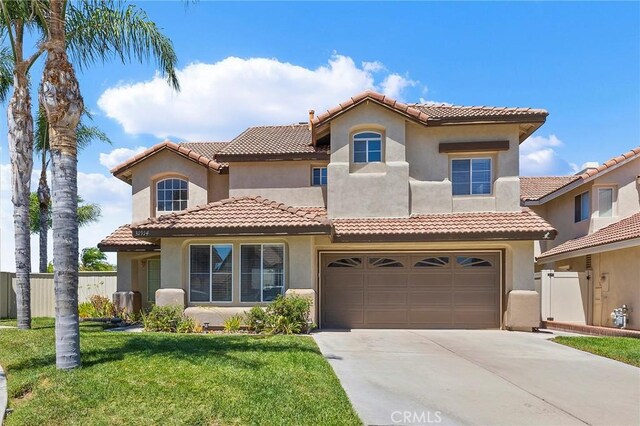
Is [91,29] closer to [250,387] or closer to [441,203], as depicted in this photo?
[250,387]

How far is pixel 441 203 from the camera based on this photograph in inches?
611

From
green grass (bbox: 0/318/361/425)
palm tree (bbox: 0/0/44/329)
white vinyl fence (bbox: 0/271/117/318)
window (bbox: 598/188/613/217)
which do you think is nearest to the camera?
green grass (bbox: 0/318/361/425)

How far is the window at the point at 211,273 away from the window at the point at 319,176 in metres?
4.33

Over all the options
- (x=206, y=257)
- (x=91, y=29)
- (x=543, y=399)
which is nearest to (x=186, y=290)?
(x=206, y=257)

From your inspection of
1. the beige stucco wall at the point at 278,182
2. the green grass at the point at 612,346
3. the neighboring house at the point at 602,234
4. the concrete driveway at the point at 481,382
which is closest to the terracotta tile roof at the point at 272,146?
the beige stucco wall at the point at 278,182

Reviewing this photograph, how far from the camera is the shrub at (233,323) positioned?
13.3m

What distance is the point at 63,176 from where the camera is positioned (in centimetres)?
793

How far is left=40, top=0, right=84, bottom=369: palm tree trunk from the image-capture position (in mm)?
7679

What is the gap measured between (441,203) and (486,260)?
2.28m

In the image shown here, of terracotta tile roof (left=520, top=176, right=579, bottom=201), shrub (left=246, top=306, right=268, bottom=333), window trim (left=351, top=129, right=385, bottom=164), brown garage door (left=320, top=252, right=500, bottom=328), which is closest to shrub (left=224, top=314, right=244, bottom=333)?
shrub (left=246, top=306, right=268, bottom=333)

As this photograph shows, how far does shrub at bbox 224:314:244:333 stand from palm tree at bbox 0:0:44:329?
525 cm

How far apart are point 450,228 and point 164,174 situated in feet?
34.1

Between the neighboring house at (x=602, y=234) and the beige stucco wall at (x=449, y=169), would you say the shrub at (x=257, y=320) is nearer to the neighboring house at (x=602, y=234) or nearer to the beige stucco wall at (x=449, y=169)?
the beige stucco wall at (x=449, y=169)

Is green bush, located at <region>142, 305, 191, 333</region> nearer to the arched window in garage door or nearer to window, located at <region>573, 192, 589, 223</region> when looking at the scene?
the arched window in garage door
